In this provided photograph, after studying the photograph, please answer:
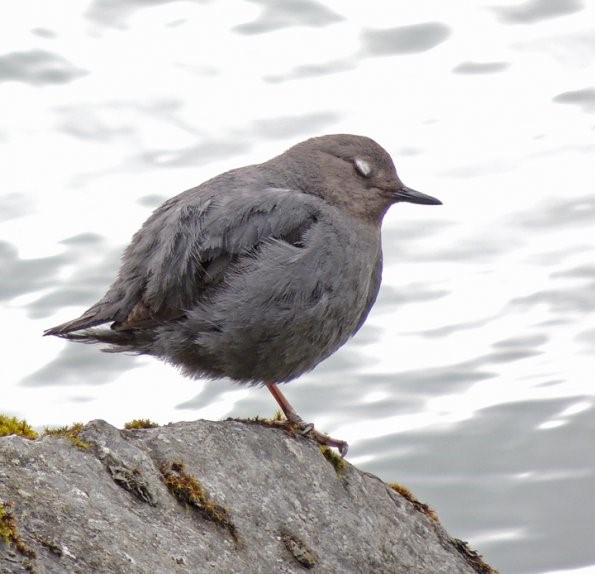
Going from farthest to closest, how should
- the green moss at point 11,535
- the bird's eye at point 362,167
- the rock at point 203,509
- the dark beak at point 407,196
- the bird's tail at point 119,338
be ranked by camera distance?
the dark beak at point 407,196, the bird's eye at point 362,167, the bird's tail at point 119,338, the rock at point 203,509, the green moss at point 11,535

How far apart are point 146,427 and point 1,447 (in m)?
1.01

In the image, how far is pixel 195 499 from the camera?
4.41 meters

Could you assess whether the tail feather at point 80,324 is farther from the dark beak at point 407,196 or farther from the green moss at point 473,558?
the green moss at point 473,558

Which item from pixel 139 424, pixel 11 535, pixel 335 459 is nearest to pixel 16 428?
pixel 139 424

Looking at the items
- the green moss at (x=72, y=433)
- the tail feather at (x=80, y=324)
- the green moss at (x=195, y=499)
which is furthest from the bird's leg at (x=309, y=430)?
the green moss at (x=72, y=433)

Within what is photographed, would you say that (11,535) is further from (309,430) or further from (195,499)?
(309,430)

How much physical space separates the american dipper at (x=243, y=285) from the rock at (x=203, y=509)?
52 centimetres

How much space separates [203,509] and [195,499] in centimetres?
5

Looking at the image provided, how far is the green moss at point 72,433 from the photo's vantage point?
4.34m

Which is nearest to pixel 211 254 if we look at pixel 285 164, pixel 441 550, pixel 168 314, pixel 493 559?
pixel 168 314

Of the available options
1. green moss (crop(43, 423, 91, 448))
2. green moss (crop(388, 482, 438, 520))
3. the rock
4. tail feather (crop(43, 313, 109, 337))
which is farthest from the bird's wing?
green moss (crop(43, 423, 91, 448))

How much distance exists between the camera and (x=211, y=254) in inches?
232

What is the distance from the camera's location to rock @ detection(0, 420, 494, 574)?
152 inches

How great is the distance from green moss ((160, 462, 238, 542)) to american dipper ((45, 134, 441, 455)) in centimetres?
110
